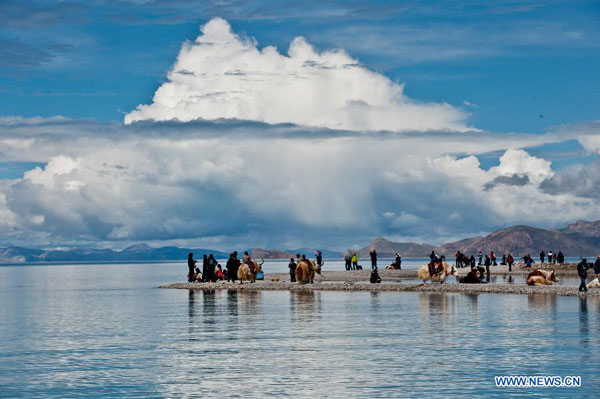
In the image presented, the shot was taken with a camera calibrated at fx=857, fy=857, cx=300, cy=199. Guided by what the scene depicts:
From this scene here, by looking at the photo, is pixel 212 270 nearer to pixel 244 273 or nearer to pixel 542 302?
pixel 244 273

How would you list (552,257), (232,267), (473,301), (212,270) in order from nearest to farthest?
(473,301) → (232,267) → (212,270) → (552,257)

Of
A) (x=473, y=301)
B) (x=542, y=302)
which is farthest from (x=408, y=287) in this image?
(x=542, y=302)

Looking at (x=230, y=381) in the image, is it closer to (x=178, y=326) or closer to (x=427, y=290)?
(x=178, y=326)

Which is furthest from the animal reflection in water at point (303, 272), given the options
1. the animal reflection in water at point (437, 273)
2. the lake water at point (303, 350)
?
the lake water at point (303, 350)

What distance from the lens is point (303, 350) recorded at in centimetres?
2781

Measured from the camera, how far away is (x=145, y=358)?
26.8 m

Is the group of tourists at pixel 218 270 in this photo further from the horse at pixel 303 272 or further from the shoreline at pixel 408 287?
the horse at pixel 303 272

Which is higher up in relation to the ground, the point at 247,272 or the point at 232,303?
the point at 247,272

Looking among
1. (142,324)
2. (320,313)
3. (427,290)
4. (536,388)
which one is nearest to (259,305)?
(320,313)

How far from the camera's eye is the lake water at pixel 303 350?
21.3m

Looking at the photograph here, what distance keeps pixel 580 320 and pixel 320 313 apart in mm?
12403

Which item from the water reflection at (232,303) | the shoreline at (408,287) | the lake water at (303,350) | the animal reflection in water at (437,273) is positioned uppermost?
the animal reflection in water at (437,273)

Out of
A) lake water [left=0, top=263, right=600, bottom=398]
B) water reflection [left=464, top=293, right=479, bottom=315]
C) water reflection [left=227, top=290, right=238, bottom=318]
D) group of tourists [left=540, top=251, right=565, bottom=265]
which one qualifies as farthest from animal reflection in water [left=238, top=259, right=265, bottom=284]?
group of tourists [left=540, top=251, right=565, bottom=265]

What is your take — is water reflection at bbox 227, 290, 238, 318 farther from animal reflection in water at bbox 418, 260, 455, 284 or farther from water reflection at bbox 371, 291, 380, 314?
animal reflection in water at bbox 418, 260, 455, 284
